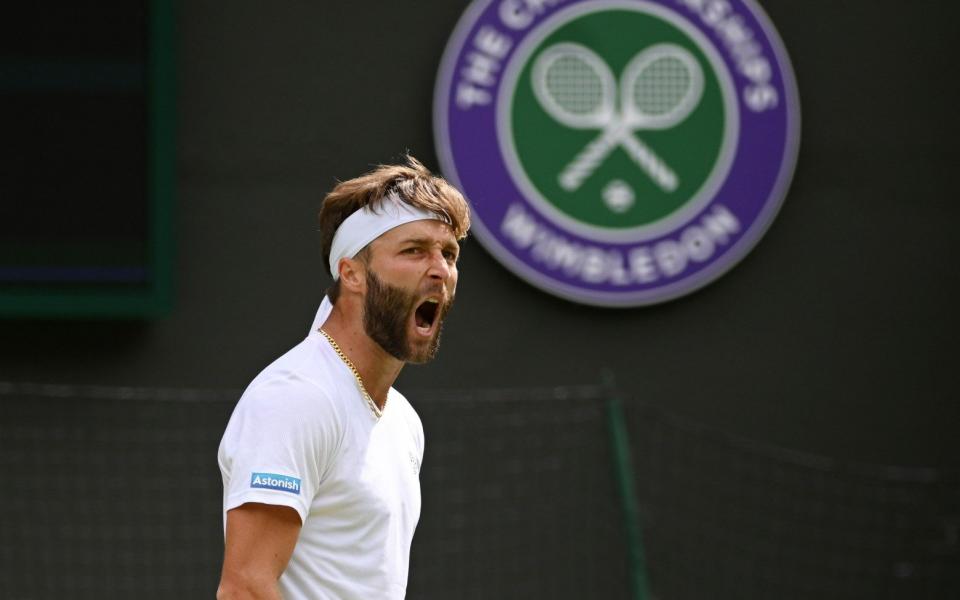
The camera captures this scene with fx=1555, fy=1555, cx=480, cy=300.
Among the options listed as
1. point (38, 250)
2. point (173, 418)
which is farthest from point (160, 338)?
point (38, 250)

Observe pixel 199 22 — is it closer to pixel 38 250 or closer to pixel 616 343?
pixel 38 250

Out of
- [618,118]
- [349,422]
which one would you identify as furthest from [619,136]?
[349,422]

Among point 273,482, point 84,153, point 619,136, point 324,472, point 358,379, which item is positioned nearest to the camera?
point 273,482

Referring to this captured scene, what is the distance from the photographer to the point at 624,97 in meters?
6.22

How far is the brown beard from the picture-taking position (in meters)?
2.83

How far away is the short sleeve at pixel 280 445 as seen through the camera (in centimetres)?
251

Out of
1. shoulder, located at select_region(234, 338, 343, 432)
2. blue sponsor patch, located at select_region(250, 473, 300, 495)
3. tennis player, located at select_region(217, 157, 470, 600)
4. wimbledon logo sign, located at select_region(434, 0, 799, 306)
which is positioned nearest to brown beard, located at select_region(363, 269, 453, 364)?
tennis player, located at select_region(217, 157, 470, 600)

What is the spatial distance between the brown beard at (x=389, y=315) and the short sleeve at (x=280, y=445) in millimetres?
240

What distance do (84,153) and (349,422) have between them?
304cm

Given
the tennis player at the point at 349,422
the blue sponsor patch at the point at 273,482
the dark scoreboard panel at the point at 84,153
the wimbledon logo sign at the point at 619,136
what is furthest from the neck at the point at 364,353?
the wimbledon logo sign at the point at 619,136

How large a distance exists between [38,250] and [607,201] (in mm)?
2188

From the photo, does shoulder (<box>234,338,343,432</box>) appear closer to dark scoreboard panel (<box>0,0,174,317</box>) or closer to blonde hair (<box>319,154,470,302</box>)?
blonde hair (<box>319,154,470,302</box>)

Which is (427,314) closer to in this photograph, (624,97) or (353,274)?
(353,274)

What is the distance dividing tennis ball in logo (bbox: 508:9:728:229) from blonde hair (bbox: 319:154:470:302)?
3187 mm
